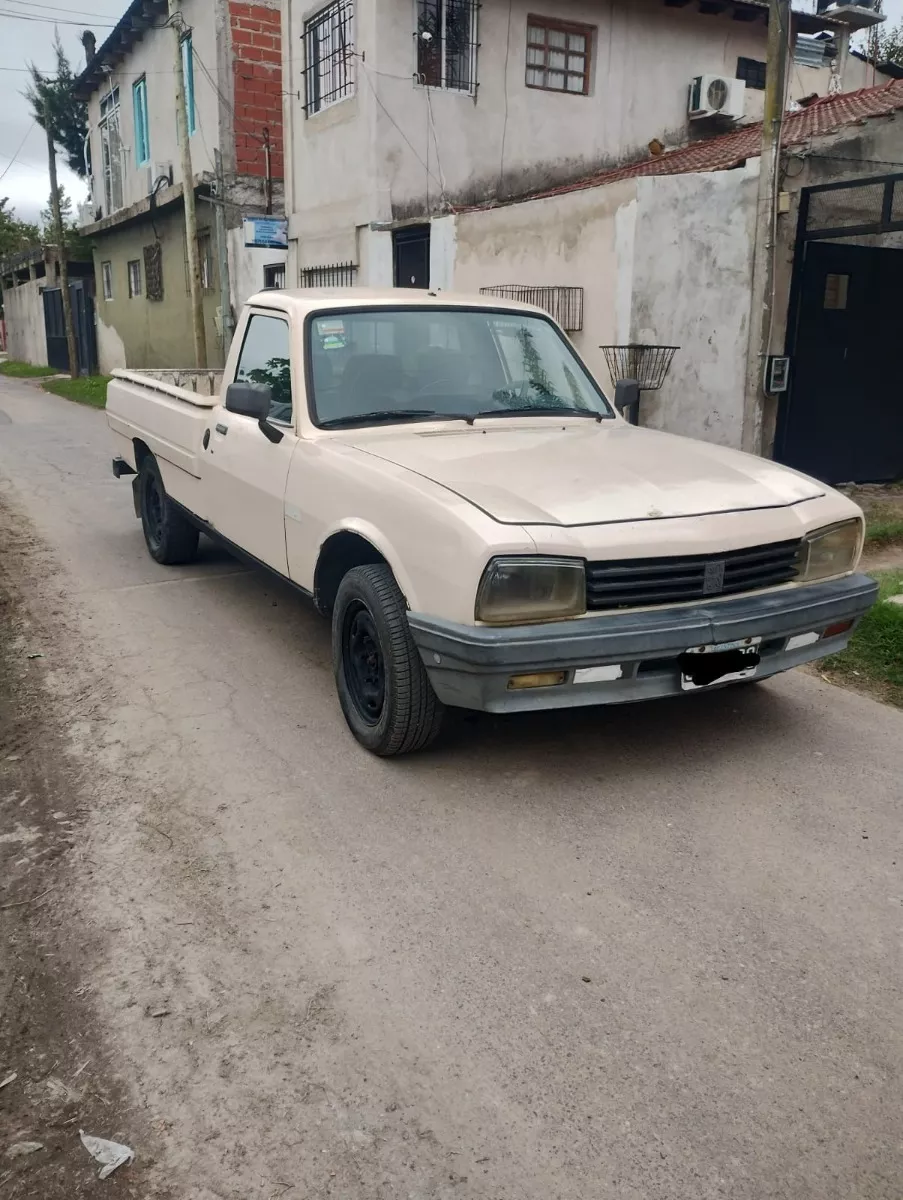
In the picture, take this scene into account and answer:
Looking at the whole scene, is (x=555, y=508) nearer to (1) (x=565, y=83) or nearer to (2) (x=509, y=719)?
(2) (x=509, y=719)

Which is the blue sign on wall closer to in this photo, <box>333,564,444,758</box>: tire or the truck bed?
the truck bed

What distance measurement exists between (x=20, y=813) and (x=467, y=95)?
43.4 ft

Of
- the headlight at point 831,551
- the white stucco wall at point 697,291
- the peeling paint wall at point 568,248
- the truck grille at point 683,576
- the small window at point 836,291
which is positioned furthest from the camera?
the peeling paint wall at point 568,248

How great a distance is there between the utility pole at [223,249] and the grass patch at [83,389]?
2.43 metres

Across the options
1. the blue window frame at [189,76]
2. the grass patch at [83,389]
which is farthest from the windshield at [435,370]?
the blue window frame at [189,76]

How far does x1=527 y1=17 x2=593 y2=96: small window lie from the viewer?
1455 centimetres

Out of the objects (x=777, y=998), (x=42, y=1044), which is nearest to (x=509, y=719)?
(x=777, y=998)

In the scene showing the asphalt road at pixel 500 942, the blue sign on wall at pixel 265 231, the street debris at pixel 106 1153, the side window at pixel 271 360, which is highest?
the blue sign on wall at pixel 265 231

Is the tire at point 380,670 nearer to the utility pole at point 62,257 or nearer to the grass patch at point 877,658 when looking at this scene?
the grass patch at point 877,658

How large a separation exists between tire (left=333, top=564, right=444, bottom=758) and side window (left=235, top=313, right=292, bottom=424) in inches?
44.8

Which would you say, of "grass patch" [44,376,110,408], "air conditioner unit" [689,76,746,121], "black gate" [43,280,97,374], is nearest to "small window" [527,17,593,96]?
"air conditioner unit" [689,76,746,121]

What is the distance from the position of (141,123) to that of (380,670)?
71.3 ft

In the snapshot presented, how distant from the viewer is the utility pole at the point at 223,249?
57.3 ft

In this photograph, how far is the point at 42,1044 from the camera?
7.93 ft
